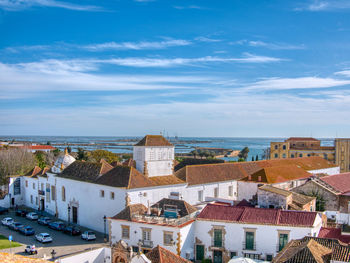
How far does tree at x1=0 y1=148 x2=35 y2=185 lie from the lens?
59.2 metres

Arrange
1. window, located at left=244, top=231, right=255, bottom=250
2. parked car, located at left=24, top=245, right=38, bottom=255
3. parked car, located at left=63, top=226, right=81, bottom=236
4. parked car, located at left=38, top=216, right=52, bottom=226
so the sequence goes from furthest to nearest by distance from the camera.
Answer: parked car, located at left=38, top=216, right=52, bottom=226 < parked car, located at left=63, top=226, right=81, bottom=236 < parked car, located at left=24, top=245, right=38, bottom=255 < window, located at left=244, top=231, right=255, bottom=250

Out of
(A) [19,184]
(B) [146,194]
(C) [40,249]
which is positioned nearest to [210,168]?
(B) [146,194]

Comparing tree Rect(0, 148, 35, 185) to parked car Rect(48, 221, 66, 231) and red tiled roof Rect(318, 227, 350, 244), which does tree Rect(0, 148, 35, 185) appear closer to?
parked car Rect(48, 221, 66, 231)

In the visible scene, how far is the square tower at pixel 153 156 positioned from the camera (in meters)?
39.8

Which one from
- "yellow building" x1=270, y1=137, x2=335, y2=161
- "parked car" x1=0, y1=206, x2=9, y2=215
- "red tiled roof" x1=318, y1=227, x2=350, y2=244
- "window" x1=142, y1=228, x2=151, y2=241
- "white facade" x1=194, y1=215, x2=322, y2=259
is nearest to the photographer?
"white facade" x1=194, y1=215, x2=322, y2=259

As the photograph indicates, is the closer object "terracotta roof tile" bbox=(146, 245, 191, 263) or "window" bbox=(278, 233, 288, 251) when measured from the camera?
"terracotta roof tile" bbox=(146, 245, 191, 263)

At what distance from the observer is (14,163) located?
61.1 metres

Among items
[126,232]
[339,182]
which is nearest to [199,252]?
[126,232]

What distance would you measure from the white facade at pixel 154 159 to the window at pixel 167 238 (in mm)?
11364

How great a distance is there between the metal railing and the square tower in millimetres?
9260

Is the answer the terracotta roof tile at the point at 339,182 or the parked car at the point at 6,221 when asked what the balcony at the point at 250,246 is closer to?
the terracotta roof tile at the point at 339,182

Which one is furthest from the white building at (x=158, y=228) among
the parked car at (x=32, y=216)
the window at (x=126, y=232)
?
the parked car at (x=32, y=216)

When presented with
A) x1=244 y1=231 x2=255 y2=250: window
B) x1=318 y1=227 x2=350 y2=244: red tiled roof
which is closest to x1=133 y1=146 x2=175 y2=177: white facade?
x1=244 y1=231 x2=255 y2=250: window

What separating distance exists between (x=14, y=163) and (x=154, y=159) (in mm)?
32031
